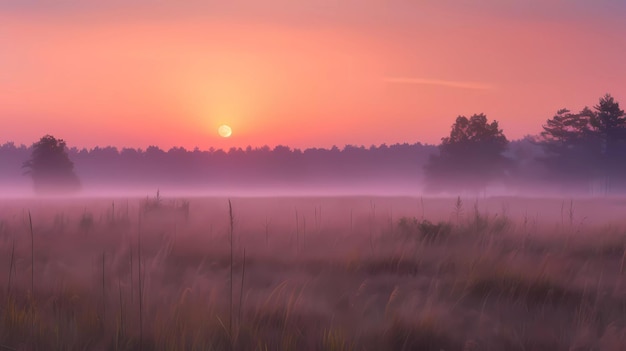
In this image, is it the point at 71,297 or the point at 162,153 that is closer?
the point at 71,297

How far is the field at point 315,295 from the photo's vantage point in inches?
161

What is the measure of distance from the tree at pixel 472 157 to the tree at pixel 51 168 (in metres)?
29.8

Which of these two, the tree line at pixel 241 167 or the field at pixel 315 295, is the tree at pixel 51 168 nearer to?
the field at pixel 315 295

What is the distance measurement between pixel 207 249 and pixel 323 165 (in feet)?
299

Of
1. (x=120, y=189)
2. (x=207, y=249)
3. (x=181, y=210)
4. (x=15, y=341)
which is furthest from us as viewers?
(x=120, y=189)

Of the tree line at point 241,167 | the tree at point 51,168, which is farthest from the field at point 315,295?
the tree line at point 241,167

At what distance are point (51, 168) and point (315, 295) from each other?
45.2 m

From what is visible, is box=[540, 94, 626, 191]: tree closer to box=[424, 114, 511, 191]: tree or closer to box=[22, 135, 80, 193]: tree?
box=[424, 114, 511, 191]: tree

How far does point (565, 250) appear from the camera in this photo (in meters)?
8.20

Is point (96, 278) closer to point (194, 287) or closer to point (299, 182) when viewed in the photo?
point (194, 287)

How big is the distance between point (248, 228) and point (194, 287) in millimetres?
5807

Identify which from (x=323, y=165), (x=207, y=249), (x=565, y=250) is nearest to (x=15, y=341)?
(x=207, y=249)

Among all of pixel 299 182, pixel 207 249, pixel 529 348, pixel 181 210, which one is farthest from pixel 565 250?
pixel 299 182

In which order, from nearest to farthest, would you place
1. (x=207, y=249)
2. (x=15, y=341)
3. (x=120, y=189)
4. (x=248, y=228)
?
1. (x=15, y=341)
2. (x=207, y=249)
3. (x=248, y=228)
4. (x=120, y=189)
